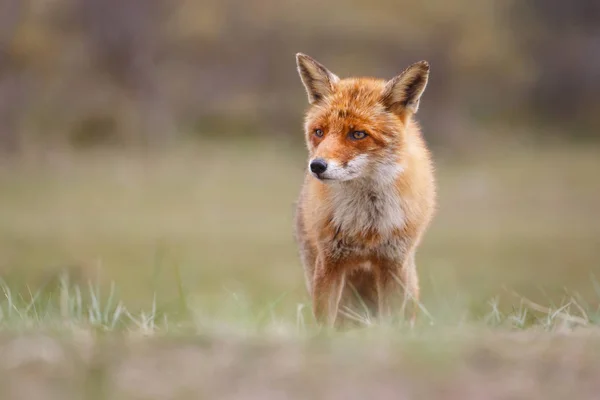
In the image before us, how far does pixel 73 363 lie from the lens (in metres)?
2.67

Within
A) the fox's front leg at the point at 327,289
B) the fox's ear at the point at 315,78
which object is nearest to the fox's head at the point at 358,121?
the fox's ear at the point at 315,78

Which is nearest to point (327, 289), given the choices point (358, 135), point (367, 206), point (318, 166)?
point (367, 206)

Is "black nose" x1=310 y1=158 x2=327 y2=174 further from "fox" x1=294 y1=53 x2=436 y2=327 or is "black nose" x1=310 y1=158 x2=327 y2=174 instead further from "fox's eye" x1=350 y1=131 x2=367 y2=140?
"fox's eye" x1=350 y1=131 x2=367 y2=140

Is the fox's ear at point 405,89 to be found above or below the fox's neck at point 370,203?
above

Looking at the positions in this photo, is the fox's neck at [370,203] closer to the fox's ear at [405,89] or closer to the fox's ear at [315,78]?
the fox's ear at [405,89]

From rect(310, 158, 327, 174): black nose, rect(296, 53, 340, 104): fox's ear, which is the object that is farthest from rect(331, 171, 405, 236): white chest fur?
rect(296, 53, 340, 104): fox's ear

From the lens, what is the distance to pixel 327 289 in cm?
466

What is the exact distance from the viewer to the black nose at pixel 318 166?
14.6ft

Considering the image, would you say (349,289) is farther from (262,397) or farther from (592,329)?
(262,397)

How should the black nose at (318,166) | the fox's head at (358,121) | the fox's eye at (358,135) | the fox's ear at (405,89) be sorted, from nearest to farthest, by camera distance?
1. the black nose at (318,166)
2. the fox's head at (358,121)
3. the fox's eye at (358,135)
4. the fox's ear at (405,89)

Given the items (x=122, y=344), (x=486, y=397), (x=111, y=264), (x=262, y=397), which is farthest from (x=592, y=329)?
(x=111, y=264)

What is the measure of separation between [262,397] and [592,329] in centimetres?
137

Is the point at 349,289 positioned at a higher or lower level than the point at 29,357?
lower

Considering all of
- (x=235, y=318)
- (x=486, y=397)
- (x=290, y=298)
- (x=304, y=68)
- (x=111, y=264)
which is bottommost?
(x=111, y=264)
